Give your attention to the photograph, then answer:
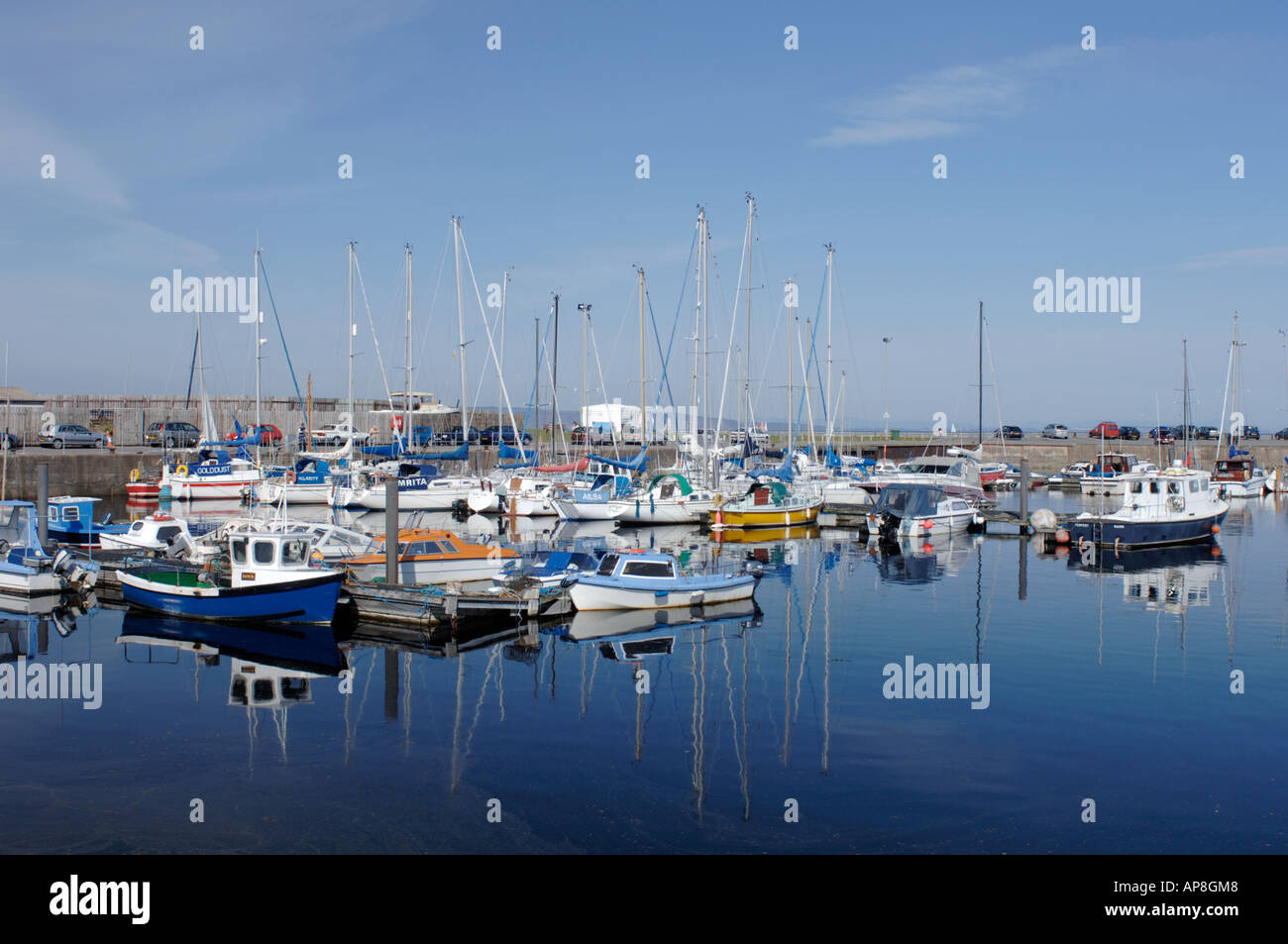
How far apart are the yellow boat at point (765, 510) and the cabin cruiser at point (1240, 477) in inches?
1375

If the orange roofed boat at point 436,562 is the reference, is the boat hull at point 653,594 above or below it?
below

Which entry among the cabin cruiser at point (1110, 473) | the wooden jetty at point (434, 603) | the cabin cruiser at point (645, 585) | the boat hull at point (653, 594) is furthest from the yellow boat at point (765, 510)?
the cabin cruiser at point (1110, 473)

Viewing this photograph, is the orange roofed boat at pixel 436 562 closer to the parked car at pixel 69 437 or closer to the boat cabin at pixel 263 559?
the boat cabin at pixel 263 559

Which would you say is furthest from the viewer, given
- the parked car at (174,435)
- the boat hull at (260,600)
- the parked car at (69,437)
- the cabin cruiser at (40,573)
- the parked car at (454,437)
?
the parked car at (454,437)

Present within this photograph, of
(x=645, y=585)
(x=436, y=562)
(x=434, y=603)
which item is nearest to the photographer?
(x=434, y=603)

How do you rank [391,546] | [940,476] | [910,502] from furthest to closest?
[940,476], [910,502], [391,546]

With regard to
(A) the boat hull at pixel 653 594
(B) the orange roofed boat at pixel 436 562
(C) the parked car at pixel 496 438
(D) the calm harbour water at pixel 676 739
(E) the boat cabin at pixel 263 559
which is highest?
(C) the parked car at pixel 496 438

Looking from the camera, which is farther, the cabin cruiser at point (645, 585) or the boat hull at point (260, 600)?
the cabin cruiser at point (645, 585)

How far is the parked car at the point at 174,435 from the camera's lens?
74.1m

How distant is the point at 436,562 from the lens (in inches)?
1194

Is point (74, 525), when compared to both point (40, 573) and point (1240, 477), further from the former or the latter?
point (1240, 477)

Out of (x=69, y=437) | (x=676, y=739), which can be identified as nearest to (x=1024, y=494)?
(x=676, y=739)

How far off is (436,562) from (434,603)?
4.97 meters
